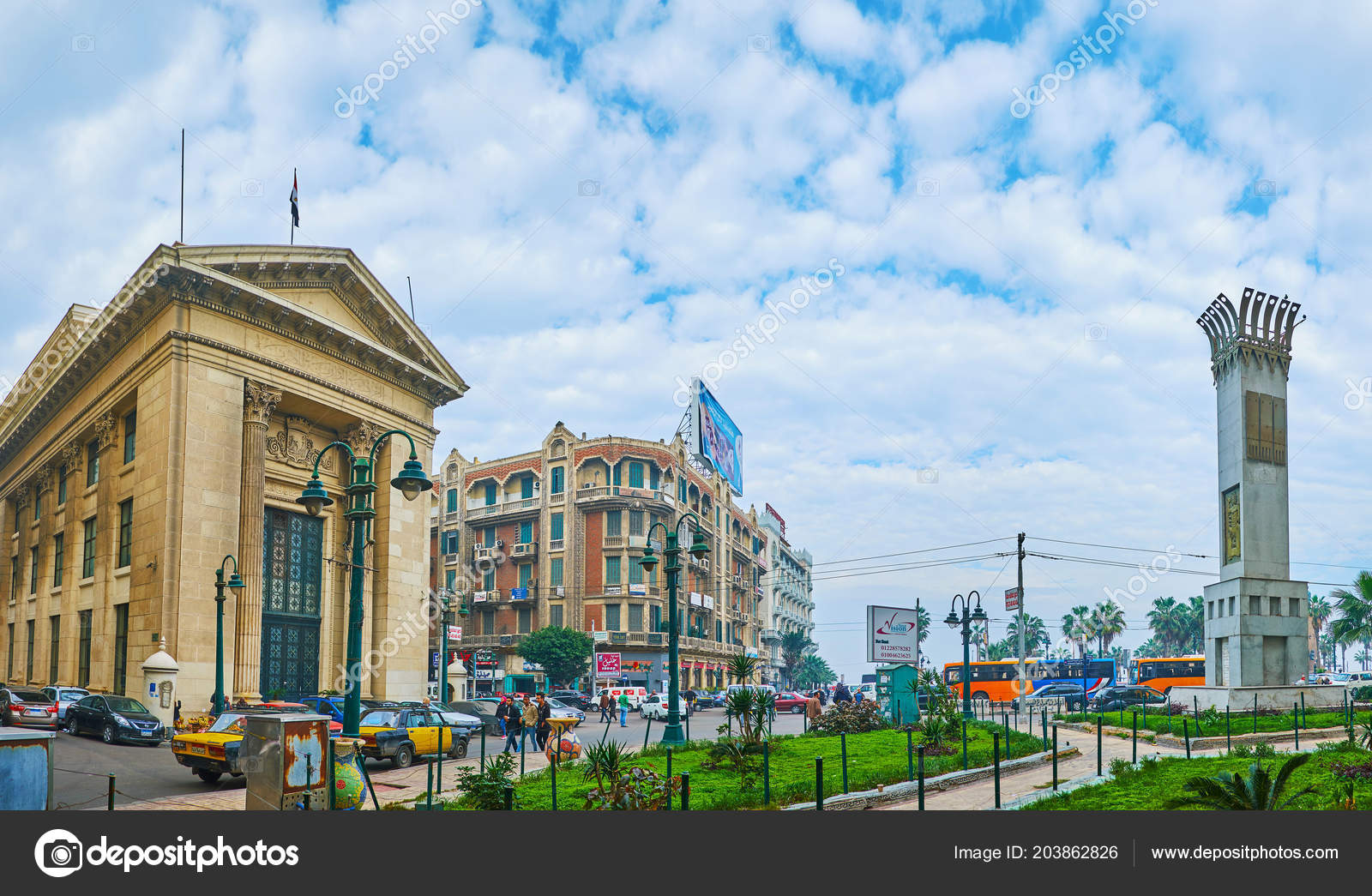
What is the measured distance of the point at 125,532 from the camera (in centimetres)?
3900

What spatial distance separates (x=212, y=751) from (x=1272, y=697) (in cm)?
3302

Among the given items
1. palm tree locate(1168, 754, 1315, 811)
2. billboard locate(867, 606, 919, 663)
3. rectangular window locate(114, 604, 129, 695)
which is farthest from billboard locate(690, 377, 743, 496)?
palm tree locate(1168, 754, 1315, 811)

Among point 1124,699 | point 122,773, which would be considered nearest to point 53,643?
point 122,773

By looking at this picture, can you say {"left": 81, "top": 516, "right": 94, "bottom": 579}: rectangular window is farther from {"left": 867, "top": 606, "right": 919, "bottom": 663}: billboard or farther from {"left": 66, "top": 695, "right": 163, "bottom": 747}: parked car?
{"left": 867, "top": 606, "right": 919, "bottom": 663}: billboard

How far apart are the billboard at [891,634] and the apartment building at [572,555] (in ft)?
106

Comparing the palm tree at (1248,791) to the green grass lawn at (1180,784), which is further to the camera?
the green grass lawn at (1180,784)

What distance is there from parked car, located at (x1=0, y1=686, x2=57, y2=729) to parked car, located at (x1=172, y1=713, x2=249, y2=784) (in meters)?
14.1

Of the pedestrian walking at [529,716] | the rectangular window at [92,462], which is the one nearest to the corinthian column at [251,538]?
the rectangular window at [92,462]

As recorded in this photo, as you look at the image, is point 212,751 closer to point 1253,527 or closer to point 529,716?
point 529,716

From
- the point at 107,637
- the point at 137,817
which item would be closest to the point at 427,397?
the point at 107,637

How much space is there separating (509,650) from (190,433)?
47.8m

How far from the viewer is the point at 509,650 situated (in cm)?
8056

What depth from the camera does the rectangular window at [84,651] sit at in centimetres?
4097

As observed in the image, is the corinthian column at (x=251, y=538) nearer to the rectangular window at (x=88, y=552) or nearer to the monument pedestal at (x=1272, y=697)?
the rectangular window at (x=88, y=552)
